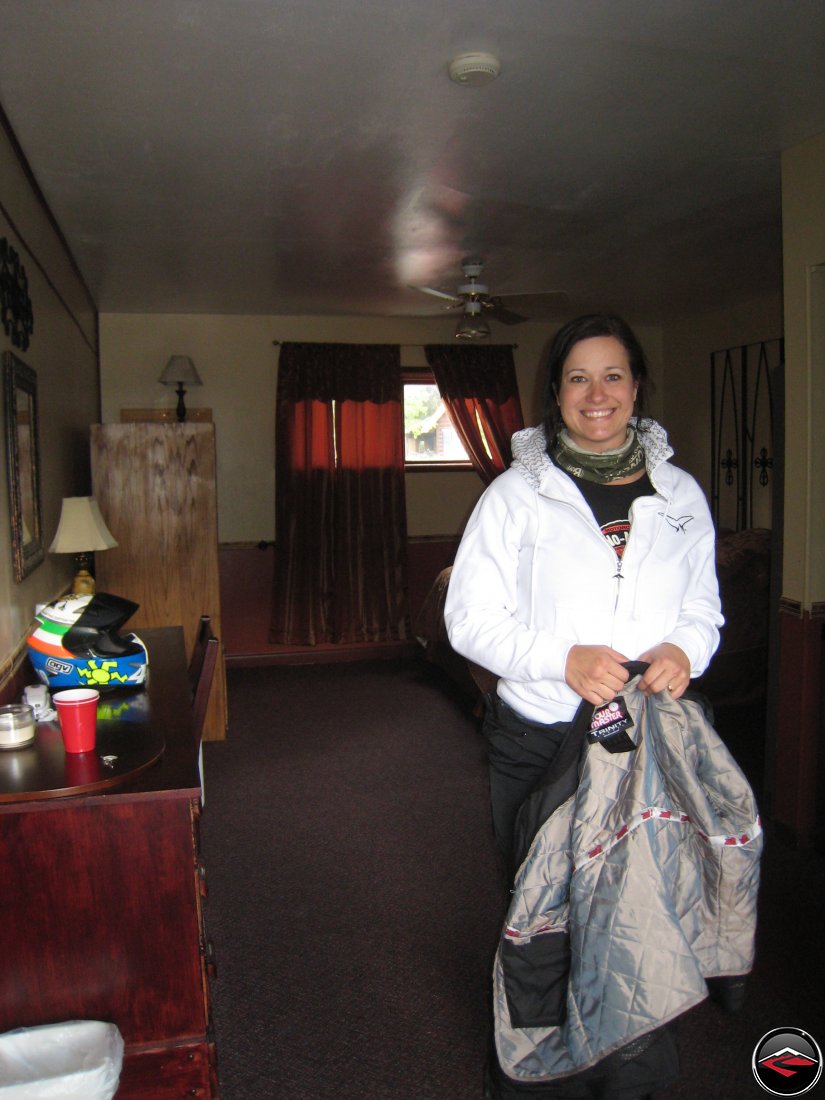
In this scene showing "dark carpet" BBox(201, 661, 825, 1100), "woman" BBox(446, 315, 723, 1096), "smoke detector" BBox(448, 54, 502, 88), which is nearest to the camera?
"woman" BBox(446, 315, 723, 1096)

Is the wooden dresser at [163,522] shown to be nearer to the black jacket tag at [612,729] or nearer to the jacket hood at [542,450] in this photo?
the jacket hood at [542,450]

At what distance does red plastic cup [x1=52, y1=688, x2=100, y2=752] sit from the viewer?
5.76 feet

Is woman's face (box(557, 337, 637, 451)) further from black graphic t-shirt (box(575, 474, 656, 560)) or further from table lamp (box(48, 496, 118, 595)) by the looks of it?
table lamp (box(48, 496, 118, 595))

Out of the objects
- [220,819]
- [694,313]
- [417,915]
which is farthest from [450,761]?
[694,313]

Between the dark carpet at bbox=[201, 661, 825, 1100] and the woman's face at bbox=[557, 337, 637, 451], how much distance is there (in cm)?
143

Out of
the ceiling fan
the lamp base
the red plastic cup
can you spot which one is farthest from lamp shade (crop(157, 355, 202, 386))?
the red plastic cup

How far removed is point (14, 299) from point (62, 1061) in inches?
84.8

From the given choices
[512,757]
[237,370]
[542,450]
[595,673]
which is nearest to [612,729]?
[595,673]

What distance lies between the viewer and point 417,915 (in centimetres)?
264

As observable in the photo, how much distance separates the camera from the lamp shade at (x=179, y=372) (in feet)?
18.7

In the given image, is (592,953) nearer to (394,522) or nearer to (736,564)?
(736,564)

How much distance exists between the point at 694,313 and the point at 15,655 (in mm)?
5305

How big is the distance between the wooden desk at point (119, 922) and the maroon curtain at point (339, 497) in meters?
4.50

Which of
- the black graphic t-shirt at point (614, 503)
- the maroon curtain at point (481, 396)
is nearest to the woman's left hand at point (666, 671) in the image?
the black graphic t-shirt at point (614, 503)
